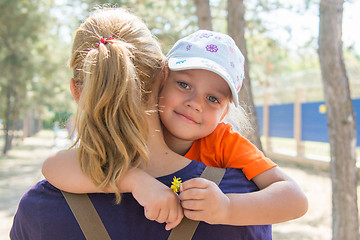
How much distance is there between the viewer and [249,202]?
1.10 metres

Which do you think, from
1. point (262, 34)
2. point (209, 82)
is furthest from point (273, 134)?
point (209, 82)

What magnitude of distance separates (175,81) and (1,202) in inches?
254

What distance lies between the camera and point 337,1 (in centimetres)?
333

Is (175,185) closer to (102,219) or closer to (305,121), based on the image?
(102,219)

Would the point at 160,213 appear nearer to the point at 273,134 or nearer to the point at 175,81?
the point at 175,81

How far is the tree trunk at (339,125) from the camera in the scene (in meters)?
3.35

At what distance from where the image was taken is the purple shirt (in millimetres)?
1002

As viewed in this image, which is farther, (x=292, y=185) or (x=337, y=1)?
(x=337, y=1)

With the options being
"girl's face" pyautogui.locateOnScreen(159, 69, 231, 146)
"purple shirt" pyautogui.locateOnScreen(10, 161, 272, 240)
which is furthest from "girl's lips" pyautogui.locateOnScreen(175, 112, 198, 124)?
"purple shirt" pyautogui.locateOnScreen(10, 161, 272, 240)

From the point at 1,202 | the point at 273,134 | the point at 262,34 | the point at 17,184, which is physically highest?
the point at 262,34

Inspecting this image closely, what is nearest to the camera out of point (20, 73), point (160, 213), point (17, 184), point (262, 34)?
point (160, 213)

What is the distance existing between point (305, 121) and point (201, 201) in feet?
35.6

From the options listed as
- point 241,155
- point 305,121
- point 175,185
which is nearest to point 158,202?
point 175,185

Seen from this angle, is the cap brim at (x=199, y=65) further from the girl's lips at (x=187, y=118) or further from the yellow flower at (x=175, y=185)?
the yellow flower at (x=175, y=185)
